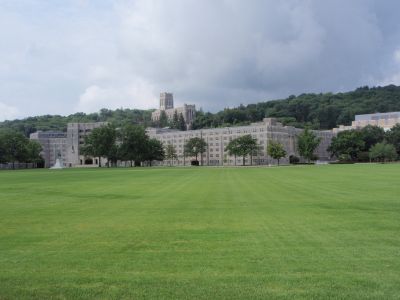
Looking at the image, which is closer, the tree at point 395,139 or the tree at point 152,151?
the tree at point 152,151

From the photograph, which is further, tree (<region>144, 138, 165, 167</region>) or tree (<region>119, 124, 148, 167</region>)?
tree (<region>144, 138, 165, 167</region>)

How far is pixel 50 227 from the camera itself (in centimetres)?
1647

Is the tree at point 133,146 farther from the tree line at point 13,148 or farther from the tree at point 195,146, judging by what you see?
the tree line at point 13,148

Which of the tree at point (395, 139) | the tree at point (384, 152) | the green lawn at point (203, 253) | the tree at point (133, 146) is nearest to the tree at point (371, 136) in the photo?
the tree at point (395, 139)

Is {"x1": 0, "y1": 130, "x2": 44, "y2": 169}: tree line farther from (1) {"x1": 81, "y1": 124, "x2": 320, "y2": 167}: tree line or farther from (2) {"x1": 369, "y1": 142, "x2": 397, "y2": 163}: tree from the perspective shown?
(2) {"x1": 369, "y1": 142, "x2": 397, "y2": 163}: tree

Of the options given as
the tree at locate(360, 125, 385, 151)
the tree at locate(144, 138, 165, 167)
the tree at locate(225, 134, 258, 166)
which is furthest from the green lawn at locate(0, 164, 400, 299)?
the tree at locate(360, 125, 385, 151)

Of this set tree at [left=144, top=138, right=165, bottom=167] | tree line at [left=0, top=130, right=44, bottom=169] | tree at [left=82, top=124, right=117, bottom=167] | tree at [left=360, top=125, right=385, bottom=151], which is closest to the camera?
tree line at [left=0, top=130, right=44, bottom=169]

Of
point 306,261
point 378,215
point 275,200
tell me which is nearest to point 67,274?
point 306,261

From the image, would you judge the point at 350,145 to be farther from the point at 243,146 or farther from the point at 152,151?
the point at 152,151

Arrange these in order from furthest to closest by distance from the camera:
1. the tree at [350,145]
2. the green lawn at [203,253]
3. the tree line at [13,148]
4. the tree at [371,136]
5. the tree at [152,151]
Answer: the tree at [371,136] → the tree at [350,145] → the tree at [152,151] → the tree line at [13,148] → the green lawn at [203,253]

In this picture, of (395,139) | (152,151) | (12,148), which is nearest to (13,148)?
(12,148)

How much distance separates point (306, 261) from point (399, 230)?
5.72m

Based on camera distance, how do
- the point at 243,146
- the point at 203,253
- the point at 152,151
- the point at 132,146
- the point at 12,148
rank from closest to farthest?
1. the point at 203,253
2. the point at 12,148
3. the point at 132,146
4. the point at 243,146
5. the point at 152,151

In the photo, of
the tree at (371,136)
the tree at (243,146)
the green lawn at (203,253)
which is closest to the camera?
the green lawn at (203,253)
